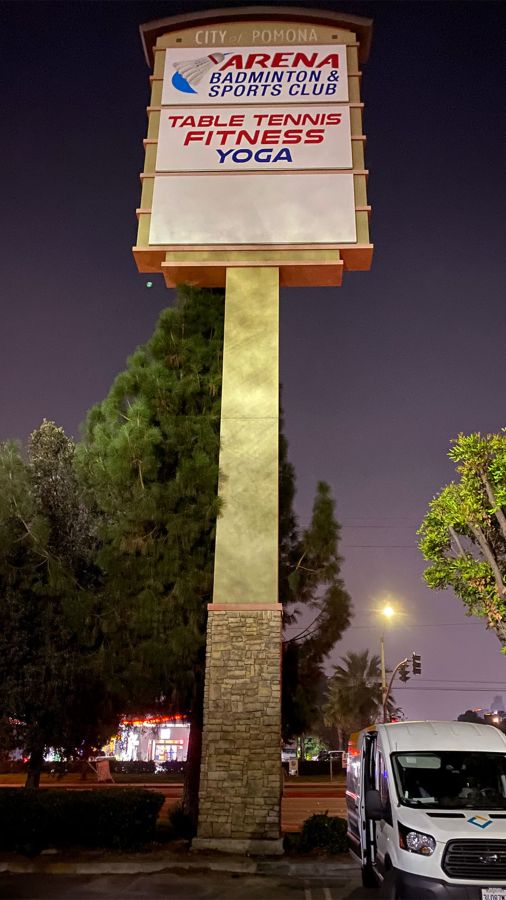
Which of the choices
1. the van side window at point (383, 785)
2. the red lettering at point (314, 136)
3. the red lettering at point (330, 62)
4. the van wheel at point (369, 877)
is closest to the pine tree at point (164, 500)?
the red lettering at point (314, 136)

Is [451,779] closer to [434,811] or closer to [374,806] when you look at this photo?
[434,811]

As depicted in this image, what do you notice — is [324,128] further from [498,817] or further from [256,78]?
[498,817]

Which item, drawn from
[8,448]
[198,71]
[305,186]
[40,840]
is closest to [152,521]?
[8,448]

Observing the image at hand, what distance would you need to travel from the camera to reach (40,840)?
13.4 m

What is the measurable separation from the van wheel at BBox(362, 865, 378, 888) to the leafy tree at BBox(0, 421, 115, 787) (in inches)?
291

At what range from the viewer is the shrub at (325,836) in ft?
44.5

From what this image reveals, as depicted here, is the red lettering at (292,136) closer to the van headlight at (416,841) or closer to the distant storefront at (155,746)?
the van headlight at (416,841)

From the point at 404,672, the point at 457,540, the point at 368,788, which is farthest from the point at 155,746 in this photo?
the point at 368,788

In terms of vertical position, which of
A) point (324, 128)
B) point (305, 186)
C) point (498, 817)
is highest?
point (324, 128)

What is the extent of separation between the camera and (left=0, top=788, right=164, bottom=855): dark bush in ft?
43.8

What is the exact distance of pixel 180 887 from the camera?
11383 mm

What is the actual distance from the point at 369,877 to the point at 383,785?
100 inches

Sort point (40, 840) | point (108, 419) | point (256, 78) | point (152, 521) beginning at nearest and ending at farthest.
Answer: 1. point (40, 840)
2. point (152, 521)
3. point (108, 419)
4. point (256, 78)

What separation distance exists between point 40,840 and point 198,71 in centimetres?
1848
